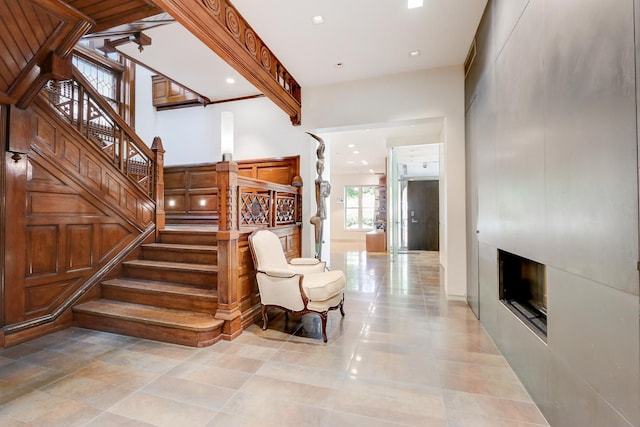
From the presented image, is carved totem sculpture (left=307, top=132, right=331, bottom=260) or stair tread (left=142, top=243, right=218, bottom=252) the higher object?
carved totem sculpture (left=307, top=132, right=331, bottom=260)

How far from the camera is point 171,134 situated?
568 centimetres

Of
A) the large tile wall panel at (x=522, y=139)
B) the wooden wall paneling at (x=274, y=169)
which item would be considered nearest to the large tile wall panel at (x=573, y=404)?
the large tile wall panel at (x=522, y=139)

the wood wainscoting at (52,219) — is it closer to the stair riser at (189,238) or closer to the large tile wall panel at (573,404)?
the stair riser at (189,238)

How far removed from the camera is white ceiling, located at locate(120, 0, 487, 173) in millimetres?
2902

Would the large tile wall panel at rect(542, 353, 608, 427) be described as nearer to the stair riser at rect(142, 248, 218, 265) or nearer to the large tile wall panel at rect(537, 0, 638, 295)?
the large tile wall panel at rect(537, 0, 638, 295)

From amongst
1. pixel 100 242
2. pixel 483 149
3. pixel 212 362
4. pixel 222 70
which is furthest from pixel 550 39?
pixel 100 242

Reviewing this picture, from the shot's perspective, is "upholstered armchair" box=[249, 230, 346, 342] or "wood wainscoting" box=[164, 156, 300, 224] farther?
"wood wainscoting" box=[164, 156, 300, 224]

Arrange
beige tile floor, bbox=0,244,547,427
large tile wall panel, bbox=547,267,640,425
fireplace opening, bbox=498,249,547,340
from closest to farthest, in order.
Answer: large tile wall panel, bbox=547,267,640,425 < beige tile floor, bbox=0,244,547,427 < fireplace opening, bbox=498,249,547,340

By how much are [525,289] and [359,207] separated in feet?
33.5

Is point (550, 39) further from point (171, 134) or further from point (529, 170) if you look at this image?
point (171, 134)

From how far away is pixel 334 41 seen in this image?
3443 mm

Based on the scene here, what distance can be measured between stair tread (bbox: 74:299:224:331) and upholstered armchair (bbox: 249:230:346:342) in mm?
562

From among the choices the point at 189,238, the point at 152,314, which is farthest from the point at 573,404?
the point at 189,238

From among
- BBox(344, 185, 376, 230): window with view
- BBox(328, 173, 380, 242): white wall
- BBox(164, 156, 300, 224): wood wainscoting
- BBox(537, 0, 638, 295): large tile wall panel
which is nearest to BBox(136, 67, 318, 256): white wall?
BBox(164, 156, 300, 224): wood wainscoting
